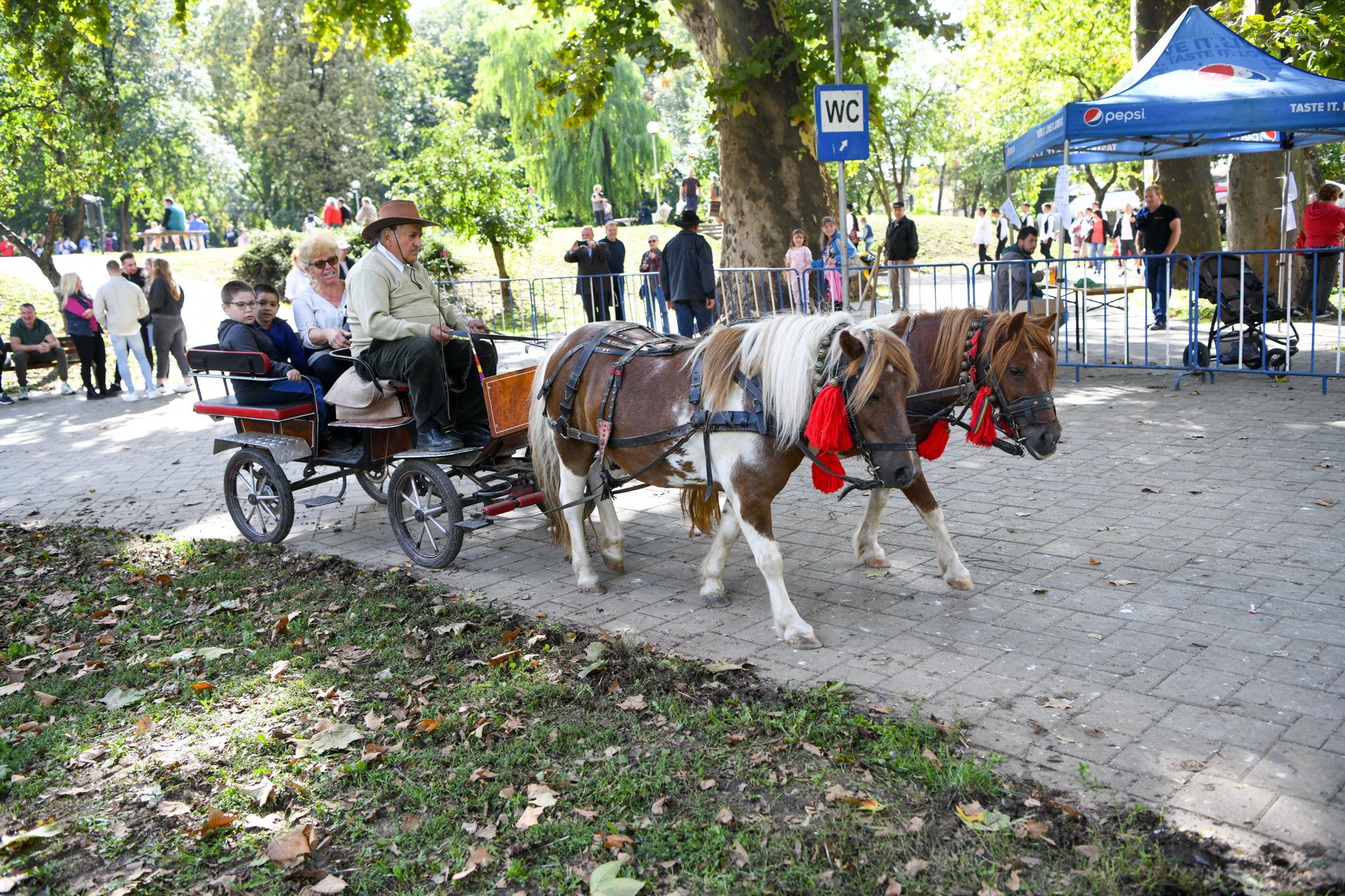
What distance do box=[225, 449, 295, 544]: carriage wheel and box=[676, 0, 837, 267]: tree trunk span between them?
26.1ft

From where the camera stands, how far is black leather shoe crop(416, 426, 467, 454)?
646 centimetres

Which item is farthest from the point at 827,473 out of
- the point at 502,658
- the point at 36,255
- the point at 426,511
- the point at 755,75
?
the point at 36,255

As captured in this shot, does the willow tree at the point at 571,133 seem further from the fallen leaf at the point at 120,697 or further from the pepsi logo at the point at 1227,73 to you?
the fallen leaf at the point at 120,697

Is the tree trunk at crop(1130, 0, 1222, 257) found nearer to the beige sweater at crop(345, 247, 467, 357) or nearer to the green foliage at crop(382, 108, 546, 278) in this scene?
the green foliage at crop(382, 108, 546, 278)

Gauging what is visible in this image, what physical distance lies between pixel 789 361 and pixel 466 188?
17825 mm

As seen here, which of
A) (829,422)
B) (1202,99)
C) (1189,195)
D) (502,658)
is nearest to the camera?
(829,422)

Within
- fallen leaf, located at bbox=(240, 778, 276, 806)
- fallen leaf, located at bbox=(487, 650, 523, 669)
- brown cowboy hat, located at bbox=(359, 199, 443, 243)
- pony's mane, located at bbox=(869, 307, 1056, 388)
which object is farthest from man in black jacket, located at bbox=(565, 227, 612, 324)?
fallen leaf, located at bbox=(240, 778, 276, 806)

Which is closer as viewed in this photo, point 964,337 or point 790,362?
point 790,362

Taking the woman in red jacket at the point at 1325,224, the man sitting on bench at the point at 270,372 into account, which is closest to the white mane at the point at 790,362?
the man sitting on bench at the point at 270,372

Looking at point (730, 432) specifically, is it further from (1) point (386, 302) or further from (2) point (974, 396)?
(1) point (386, 302)

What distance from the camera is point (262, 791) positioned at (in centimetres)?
390

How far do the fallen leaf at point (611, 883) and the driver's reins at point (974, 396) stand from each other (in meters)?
2.88

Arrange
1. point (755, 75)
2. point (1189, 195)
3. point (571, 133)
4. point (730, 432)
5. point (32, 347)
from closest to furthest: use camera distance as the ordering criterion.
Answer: point (730, 432)
point (755, 75)
point (32, 347)
point (1189, 195)
point (571, 133)

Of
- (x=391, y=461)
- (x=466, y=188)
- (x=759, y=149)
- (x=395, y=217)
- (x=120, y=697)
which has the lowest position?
(x=120, y=697)
